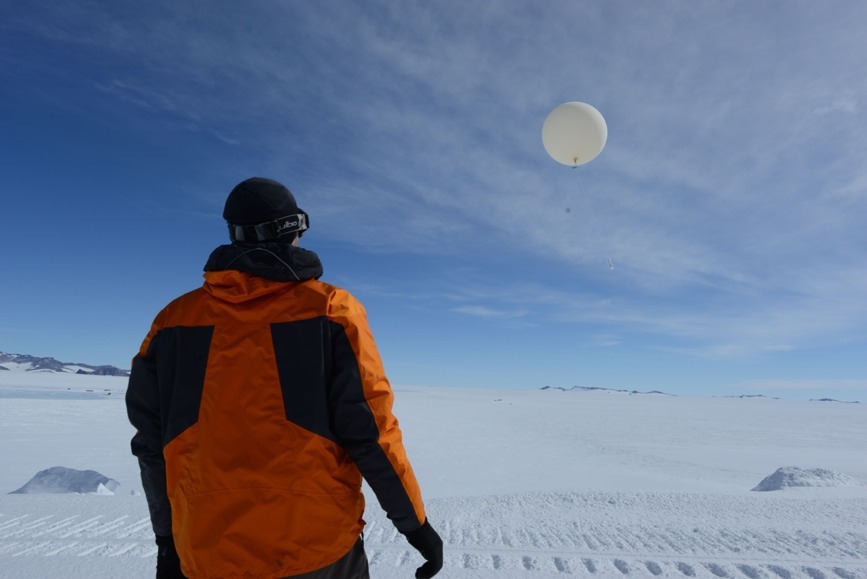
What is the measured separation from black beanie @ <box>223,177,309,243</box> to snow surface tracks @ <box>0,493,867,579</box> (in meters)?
2.87

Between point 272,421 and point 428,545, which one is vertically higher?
point 272,421

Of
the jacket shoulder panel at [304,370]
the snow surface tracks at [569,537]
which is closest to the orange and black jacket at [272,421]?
the jacket shoulder panel at [304,370]

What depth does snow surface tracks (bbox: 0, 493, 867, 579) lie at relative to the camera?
11.6 ft

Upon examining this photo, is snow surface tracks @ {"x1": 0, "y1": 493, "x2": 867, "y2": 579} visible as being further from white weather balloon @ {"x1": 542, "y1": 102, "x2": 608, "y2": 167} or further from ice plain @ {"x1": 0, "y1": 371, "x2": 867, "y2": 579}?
white weather balloon @ {"x1": 542, "y1": 102, "x2": 608, "y2": 167}

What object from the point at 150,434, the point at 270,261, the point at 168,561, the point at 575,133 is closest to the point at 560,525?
the point at 168,561

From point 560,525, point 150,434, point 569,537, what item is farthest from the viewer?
point 560,525

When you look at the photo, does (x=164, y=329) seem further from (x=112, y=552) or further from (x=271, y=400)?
(x=112, y=552)

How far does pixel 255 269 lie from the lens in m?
1.37

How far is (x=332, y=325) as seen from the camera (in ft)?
4.52

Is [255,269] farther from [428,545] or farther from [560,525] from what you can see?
[560,525]

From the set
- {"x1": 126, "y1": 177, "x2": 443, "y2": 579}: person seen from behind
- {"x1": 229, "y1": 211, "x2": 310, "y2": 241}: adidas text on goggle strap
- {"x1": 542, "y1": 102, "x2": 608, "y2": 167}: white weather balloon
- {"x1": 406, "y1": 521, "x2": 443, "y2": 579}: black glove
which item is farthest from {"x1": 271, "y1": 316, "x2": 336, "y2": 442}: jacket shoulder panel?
{"x1": 542, "y1": 102, "x2": 608, "y2": 167}: white weather balloon

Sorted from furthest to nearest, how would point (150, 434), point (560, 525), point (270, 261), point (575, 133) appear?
point (575, 133)
point (560, 525)
point (150, 434)
point (270, 261)

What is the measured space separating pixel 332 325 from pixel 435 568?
802mm

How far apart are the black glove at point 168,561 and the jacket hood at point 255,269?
820mm
